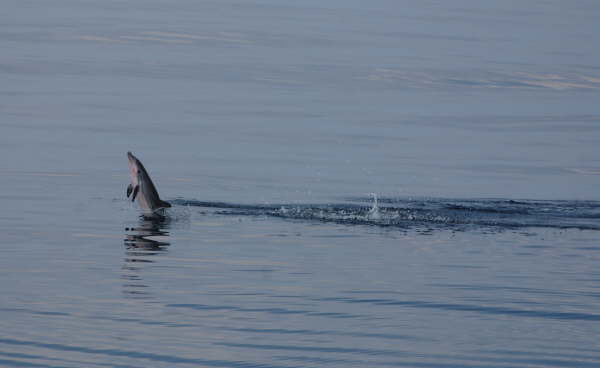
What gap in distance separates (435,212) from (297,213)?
88.3 inches

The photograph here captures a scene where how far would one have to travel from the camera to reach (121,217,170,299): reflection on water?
16.0 metres

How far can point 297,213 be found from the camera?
22.1 metres

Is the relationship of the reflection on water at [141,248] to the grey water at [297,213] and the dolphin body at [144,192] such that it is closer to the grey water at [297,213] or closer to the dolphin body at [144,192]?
the grey water at [297,213]

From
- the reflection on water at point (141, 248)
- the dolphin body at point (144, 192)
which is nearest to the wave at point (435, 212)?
the dolphin body at point (144, 192)

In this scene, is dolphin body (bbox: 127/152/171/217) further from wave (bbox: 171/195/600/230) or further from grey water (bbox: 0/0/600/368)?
wave (bbox: 171/195/600/230)

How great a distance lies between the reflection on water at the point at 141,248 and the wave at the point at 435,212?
1495 mm

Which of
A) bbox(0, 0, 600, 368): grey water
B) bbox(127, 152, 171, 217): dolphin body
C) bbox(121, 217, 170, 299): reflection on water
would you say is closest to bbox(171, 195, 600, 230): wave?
bbox(0, 0, 600, 368): grey water

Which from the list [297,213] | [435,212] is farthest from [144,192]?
[435,212]

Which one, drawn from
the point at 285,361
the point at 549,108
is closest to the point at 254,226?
the point at 285,361

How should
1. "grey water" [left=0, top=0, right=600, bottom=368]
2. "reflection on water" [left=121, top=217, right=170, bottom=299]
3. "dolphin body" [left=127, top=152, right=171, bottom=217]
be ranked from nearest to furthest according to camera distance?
"grey water" [left=0, top=0, right=600, bottom=368] < "reflection on water" [left=121, top=217, right=170, bottom=299] < "dolphin body" [left=127, top=152, right=171, bottom=217]

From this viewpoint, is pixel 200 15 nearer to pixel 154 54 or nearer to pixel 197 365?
pixel 154 54

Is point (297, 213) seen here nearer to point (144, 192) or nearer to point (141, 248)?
point (144, 192)

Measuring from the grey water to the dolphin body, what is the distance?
0.22m

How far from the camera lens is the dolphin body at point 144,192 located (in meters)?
21.8
